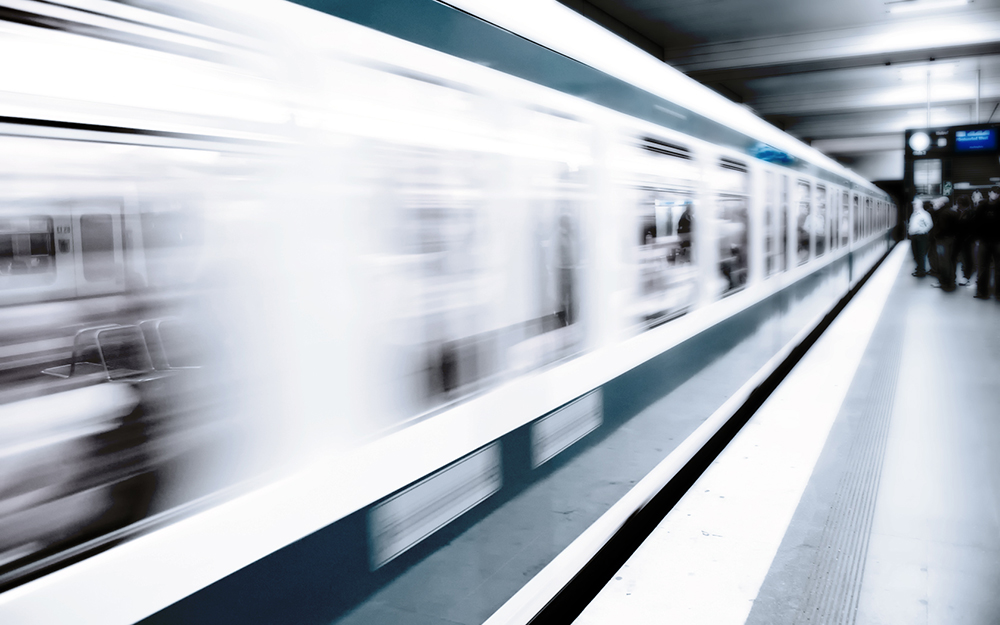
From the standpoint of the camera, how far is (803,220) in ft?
23.6

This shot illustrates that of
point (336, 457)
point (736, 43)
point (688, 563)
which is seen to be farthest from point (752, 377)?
point (736, 43)

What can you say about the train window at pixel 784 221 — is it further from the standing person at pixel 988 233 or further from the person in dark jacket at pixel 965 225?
the person in dark jacket at pixel 965 225

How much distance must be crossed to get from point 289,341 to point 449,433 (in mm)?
584

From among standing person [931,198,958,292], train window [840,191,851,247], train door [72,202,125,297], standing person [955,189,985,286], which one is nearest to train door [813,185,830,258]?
train window [840,191,851,247]

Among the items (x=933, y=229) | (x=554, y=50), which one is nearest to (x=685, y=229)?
(x=554, y=50)

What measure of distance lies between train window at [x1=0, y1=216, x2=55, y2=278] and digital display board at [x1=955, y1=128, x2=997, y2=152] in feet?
47.6

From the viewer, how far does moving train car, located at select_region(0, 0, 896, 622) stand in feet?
3.72

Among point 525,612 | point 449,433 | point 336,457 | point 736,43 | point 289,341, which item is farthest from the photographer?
point 736,43

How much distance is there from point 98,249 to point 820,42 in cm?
1182

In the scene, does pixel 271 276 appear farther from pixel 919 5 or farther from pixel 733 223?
pixel 919 5

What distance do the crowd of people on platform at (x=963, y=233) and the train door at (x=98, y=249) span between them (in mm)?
12995

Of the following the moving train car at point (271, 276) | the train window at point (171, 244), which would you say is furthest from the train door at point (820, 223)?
the train window at point (171, 244)

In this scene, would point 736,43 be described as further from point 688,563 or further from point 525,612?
point 525,612

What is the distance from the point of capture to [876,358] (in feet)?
24.5
